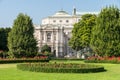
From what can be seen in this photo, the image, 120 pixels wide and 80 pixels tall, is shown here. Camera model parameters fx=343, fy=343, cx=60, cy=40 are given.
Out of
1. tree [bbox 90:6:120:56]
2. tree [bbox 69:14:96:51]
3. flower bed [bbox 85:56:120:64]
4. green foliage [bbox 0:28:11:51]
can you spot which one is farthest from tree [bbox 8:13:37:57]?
green foliage [bbox 0:28:11:51]

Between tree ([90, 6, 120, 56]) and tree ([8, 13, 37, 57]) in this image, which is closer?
tree ([90, 6, 120, 56])

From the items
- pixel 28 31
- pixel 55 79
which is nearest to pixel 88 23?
pixel 28 31

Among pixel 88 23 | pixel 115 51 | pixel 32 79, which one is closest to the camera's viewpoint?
pixel 32 79

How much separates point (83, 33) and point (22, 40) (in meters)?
17.8

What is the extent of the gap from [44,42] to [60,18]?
22502 millimetres

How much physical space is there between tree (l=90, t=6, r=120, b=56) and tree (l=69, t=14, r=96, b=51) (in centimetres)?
1596

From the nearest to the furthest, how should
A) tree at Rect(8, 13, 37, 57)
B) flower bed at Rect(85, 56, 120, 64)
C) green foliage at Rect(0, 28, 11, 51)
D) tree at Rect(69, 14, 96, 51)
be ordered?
1. flower bed at Rect(85, 56, 120, 64)
2. tree at Rect(8, 13, 37, 57)
3. tree at Rect(69, 14, 96, 51)
4. green foliage at Rect(0, 28, 11, 51)

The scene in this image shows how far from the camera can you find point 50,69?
23.9 m

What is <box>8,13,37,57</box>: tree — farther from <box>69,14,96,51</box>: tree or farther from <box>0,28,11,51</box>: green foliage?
<box>0,28,11,51</box>: green foliage

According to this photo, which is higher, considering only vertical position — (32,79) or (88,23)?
(88,23)

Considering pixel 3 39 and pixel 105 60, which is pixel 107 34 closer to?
pixel 105 60

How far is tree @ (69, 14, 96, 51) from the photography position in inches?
2447

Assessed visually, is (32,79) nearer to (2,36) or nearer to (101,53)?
(101,53)

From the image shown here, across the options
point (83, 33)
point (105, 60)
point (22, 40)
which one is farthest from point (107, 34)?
point (83, 33)
